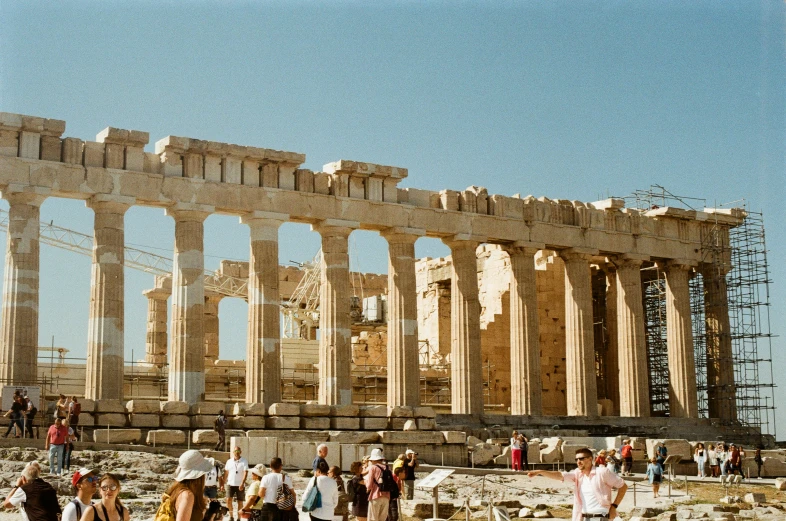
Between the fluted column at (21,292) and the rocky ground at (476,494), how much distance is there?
19.1ft

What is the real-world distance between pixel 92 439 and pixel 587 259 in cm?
1803

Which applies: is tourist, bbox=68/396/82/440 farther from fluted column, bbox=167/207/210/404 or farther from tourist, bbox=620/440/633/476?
tourist, bbox=620/440/633/476

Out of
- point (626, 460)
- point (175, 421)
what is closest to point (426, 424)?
point (626, 460)

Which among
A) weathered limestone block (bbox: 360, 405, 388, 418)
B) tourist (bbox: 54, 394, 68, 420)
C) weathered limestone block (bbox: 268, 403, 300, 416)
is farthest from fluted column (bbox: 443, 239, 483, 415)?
tourist (bbox: 54, 394, 68, 420)

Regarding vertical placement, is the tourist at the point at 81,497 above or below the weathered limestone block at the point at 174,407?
below

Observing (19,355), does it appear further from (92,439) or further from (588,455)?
(588,455)

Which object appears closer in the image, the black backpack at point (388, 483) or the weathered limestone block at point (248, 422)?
the black backpack at point (388, 483)

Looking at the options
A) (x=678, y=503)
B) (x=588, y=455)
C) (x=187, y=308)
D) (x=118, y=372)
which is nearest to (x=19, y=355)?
(x=118, y=372)

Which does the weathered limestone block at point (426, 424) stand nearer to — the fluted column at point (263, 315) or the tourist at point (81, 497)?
the fluted column at point (263, 315)

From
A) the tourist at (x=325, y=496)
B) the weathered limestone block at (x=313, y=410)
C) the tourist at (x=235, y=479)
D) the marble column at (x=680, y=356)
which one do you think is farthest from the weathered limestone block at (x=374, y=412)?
the tourist at (x=325, y=496)

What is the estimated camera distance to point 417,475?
87.8ft

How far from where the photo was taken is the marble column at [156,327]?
4362 cm

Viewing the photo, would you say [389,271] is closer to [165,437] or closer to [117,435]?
[165,437]

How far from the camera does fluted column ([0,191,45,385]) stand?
30109 millimetres
